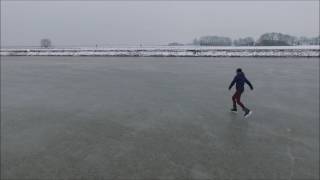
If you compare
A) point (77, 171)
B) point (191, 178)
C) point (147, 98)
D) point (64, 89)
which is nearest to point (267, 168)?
point (191, 178)

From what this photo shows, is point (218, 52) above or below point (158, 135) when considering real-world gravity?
above

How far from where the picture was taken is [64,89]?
1418 centimetres

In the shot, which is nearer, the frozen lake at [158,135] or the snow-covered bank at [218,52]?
the frozen lake at [158,135]

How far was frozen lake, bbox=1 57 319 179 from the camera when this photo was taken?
565 cm

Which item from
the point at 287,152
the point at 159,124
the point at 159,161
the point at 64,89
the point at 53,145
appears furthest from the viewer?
the point at 64,89

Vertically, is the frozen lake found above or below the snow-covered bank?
below

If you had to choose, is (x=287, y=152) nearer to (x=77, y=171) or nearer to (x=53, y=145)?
(x=77, y=171)

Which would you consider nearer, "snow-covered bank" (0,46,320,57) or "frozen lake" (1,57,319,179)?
"frozen lake" (1,57,319,179)

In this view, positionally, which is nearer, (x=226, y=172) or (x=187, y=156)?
(x=226, y=172)

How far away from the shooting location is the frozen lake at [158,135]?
5.65 meters

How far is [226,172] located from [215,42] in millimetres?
85710

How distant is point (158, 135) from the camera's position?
7.42 m

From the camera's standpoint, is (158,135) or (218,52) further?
(218,52)

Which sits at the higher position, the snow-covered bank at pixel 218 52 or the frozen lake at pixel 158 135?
the snow-covered bank at pixel 218 52
